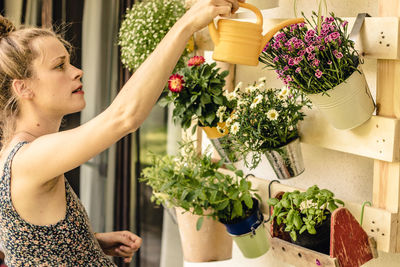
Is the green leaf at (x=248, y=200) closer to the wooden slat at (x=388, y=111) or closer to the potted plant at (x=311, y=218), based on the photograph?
the potted plant at (x=311, y=218)

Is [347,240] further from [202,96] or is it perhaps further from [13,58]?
[13,58]

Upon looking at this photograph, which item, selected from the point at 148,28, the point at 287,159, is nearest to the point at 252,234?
the point at 287,159

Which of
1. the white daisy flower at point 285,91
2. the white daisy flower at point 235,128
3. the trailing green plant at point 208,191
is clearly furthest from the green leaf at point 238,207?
the white daisy flower at point 285,91

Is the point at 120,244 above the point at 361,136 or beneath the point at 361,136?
beneath

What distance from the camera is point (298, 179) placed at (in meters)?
1.67

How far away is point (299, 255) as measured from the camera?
1.31m

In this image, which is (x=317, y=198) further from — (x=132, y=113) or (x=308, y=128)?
(x=132, y=113)

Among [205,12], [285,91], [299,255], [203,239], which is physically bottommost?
[203,239]

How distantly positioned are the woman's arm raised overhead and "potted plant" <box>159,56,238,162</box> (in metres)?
0.47

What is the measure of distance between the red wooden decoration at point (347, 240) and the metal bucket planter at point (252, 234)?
15.4 inches

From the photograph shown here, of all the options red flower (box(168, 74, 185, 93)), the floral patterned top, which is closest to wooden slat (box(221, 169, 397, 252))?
red flower (box(168, 74, 185, 93))

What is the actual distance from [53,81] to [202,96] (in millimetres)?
486

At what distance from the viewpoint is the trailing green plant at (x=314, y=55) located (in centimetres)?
116

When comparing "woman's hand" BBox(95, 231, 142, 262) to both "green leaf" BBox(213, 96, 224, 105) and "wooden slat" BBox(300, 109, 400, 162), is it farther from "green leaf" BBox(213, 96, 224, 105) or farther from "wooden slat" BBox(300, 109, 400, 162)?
"wooden slat" BBox(300, 109, 400, 162)
